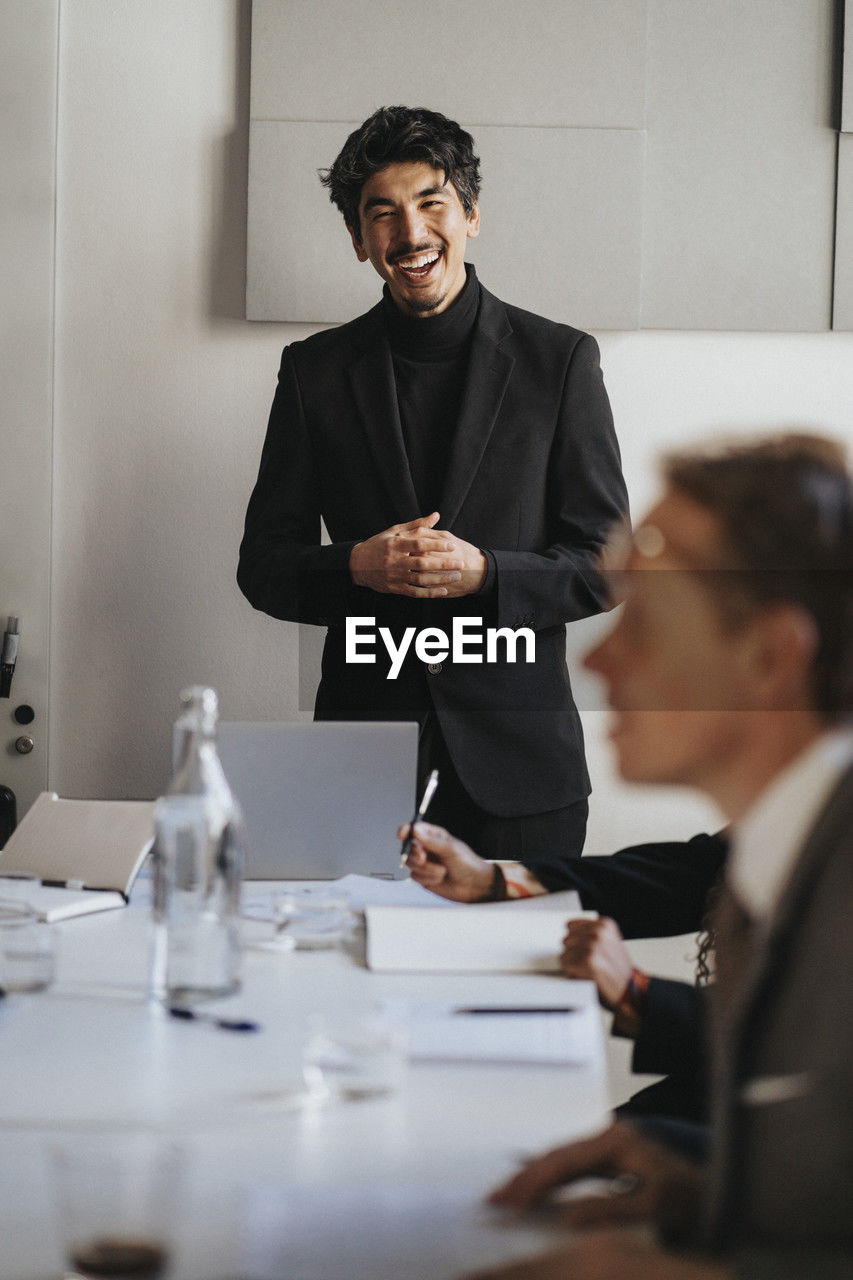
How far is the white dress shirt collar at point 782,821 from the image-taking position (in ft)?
2.87

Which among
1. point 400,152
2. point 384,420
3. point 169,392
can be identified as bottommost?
point 384,420

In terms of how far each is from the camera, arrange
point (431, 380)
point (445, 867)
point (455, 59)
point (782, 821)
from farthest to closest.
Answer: point (455, 59), point (431, 380), point (445, 867), point (782, 821)

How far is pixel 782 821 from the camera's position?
0.92 metres

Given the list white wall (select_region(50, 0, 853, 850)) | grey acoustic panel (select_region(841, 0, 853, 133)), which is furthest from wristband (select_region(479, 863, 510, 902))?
grey acoustic panel (select_region(841, 0, 853, 133))

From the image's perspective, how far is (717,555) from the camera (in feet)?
3.24

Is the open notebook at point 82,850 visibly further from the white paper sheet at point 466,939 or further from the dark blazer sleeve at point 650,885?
the dark blazer sleeve at point 650,885

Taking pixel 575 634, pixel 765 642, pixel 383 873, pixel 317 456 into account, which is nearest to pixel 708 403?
pixel 575 634

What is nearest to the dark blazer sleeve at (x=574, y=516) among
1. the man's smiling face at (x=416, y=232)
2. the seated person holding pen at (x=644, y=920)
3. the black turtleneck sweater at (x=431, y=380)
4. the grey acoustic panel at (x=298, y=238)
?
the black turtleneck sweater at (x=431, y=380)

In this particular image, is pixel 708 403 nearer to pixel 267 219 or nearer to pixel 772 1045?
pixel 267 219

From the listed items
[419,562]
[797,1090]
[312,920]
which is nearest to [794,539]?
[797,1090]

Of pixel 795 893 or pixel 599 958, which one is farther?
pixel 599 958

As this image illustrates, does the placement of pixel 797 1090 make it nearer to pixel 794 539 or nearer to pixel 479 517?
pixel 794 539

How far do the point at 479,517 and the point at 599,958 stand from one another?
1664 millimetres

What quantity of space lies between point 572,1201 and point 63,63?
338 centimetres
